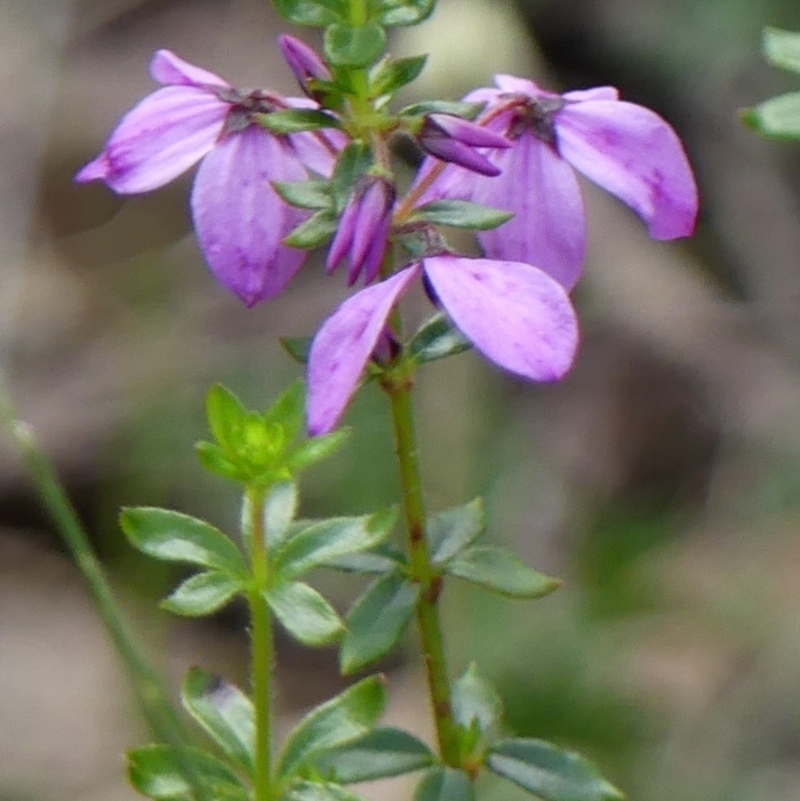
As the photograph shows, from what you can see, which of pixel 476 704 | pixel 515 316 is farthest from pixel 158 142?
pixel 476 704

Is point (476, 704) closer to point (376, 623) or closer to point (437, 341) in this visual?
point (376, 623)

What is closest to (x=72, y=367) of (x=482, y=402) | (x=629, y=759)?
(x=482, y=402)

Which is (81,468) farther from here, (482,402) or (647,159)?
(647,159)

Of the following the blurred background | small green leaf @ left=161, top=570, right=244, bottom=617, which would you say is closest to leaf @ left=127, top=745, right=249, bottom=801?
small green leaf @ left=161, top=570, right=244, bottom=617

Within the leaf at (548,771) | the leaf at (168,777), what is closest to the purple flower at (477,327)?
the leaf at (168,777)

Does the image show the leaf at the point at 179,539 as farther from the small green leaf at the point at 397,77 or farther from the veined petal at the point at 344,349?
the small green leaf at the point at 397,77

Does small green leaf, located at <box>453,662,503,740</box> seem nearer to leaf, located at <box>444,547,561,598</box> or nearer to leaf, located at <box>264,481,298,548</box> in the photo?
leaf, located at <box>444,547,561,598</box>

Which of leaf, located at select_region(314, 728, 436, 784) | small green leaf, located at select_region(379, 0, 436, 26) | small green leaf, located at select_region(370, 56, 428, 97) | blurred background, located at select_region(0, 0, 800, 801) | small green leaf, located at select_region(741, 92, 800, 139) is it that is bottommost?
blurred background, located at select_region(0, 0, 800, 801)
